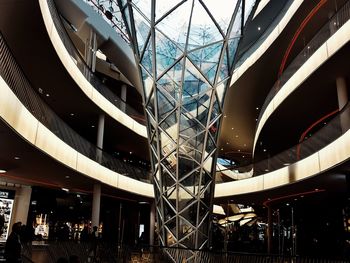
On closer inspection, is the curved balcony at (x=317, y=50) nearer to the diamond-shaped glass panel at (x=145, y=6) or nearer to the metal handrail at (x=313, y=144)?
the metal handrail at (x=313, y=144)

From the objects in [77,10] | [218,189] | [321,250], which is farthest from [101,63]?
[321,250]

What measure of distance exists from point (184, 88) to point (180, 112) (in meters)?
1.07

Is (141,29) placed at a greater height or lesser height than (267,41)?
lesser

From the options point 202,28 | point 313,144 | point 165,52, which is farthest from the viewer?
point 313,144

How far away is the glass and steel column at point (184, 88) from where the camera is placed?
16.1 m

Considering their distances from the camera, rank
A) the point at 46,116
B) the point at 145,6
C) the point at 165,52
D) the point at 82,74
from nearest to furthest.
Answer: the point at 145,6
the point at 165,52
the point at 46,116
the point at 82,74

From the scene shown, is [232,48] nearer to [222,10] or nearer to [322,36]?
[222,10]

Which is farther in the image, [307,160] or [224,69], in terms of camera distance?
[307,160]

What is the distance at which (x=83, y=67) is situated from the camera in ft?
75.0

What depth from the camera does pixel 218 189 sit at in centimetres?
2691

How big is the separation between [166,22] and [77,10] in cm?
1110

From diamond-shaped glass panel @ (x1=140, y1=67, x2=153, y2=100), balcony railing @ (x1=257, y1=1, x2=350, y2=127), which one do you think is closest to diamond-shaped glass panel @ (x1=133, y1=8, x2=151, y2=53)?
diamond-shaped glass panel @ (x1=140, y1=67, x2=153, y2=100)

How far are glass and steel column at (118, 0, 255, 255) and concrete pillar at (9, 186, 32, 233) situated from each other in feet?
37.2

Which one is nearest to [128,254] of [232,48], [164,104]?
[164,104]
